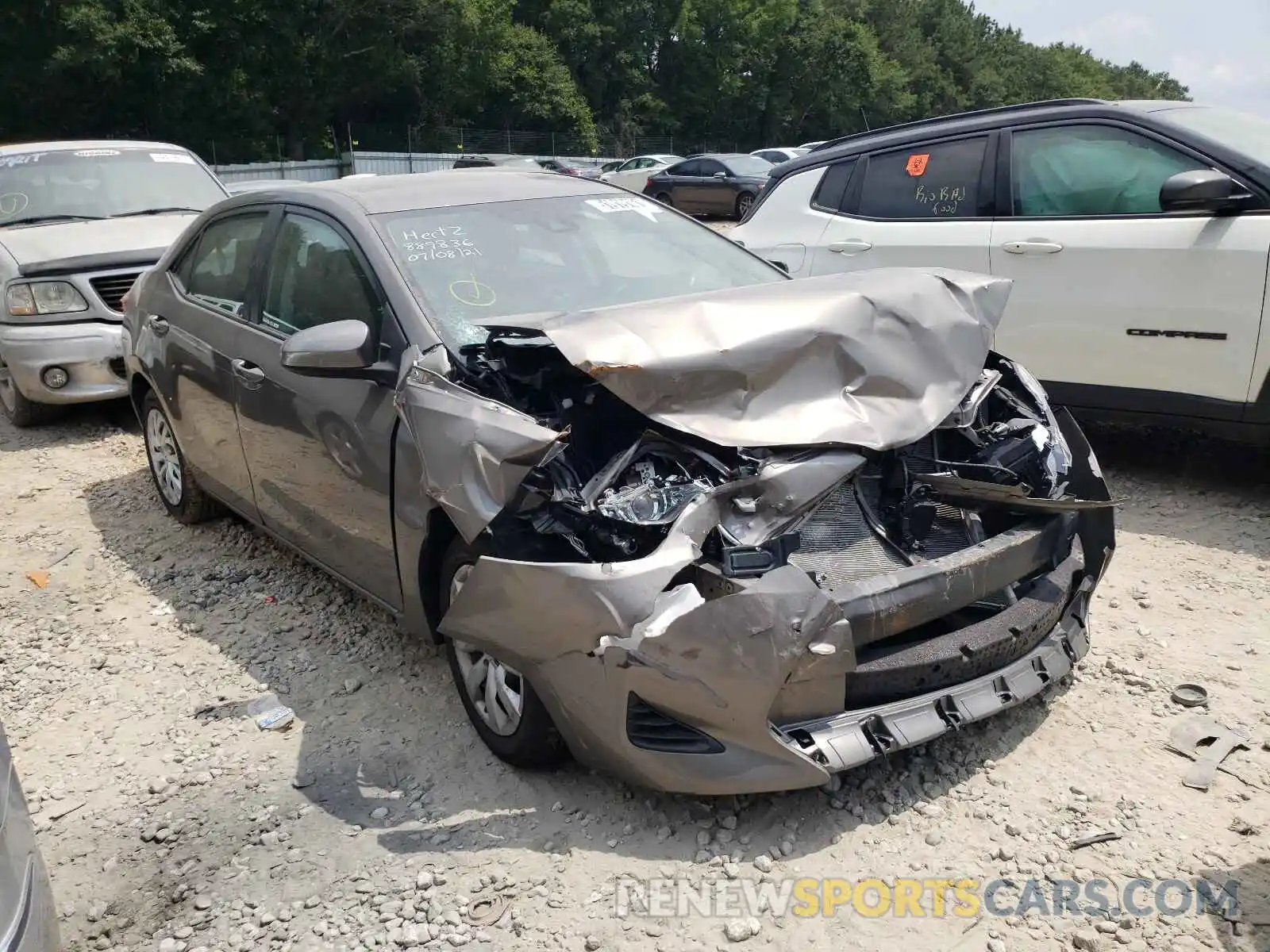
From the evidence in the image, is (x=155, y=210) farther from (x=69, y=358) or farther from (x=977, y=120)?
(x=977, y=120)

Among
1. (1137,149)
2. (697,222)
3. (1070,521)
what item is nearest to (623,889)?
(1070,521)

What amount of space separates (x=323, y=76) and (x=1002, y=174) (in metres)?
38.1

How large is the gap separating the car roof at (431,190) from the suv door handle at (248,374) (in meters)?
0.69

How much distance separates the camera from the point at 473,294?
11.6 feet

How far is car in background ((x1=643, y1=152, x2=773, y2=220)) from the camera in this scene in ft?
77.3

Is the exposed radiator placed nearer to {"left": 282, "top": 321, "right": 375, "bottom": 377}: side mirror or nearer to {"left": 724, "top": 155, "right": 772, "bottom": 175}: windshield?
{"left": 282, "top": 321, "right": 375, "bottom": 377}: side mirror

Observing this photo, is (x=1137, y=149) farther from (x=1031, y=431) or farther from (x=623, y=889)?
(x=623, y=889)

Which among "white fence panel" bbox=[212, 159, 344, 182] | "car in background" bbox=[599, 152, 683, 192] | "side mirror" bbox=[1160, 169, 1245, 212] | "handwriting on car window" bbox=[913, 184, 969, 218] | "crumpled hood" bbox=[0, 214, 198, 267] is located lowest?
"white fence panel" bbox=[212, 159, 344, 182]

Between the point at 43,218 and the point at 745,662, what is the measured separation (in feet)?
Result: 25.1

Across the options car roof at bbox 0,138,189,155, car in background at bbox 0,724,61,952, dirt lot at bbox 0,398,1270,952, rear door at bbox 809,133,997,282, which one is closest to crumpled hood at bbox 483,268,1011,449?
dirt lot at bbox 0,398,1270,952

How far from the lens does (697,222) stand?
184 inches

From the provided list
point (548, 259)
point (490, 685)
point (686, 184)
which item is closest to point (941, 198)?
point (548, 259)

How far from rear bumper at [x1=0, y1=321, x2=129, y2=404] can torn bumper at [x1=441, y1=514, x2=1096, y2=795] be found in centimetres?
546

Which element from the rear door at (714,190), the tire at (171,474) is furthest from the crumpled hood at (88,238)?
the rear door at (714,190)
